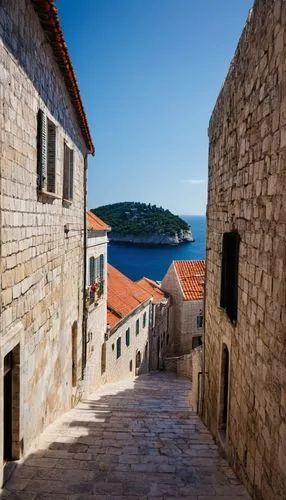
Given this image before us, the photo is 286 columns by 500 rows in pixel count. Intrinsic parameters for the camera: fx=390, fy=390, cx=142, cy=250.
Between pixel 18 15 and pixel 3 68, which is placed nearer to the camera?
pixel 3 68

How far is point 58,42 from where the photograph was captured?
239 inches

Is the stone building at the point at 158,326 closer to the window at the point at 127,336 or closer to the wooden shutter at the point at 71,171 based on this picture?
the window at the point at 127,336

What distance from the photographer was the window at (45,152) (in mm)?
5969

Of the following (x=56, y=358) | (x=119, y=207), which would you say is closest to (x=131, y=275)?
(x=56, y=358)

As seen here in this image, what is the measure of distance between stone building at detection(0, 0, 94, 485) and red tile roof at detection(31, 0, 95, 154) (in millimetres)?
16

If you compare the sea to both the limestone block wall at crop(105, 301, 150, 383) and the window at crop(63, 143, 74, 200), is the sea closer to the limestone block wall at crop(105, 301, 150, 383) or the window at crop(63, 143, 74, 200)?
the limestone block wall at crop(105, 301, 150, 383)

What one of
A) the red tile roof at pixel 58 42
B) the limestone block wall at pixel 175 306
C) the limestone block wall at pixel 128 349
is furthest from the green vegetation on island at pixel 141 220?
the red tile roof at pixel 58 42

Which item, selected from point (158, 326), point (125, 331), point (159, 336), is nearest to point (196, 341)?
point (159, 336)

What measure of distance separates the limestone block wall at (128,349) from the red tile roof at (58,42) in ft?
36.3

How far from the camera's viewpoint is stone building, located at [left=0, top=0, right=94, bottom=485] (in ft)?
14.9

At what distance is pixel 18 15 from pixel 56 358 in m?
5.84

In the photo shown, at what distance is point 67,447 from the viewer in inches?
240

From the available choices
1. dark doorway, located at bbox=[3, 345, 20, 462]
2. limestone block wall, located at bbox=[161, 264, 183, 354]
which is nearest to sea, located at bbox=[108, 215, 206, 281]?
limestone block wall, located at bbox=[161, 264, 183, 354]

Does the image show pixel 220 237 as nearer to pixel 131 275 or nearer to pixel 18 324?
pixel 18 324
